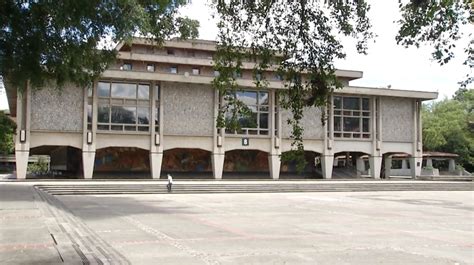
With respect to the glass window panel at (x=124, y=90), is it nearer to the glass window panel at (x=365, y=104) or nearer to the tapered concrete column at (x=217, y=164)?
the tapered concrete column at (x=217, y=164)

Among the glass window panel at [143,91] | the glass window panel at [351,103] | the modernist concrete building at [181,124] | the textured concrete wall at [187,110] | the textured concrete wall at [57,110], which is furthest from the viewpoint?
the glass window panel at [351,103]

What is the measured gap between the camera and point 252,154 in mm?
49250

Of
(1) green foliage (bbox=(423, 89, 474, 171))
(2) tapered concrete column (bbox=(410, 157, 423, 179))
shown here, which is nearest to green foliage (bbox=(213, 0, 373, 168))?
(2) tapered concrete column (bbox=(410, 157, 423, 179))

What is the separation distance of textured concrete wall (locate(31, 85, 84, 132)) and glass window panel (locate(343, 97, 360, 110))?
22.8 metres

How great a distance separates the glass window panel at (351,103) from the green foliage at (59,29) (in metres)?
34.9

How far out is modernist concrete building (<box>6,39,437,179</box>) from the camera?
3891 cm

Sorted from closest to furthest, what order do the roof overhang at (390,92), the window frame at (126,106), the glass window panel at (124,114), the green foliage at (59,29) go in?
the green foliage at (59,29) < the window frame at (126,106) < the glass window panel at (124,114) < the roof overhang at (390,92)

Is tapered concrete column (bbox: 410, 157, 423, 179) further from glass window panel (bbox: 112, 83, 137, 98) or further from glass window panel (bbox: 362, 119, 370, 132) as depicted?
glass window panel (bbox: 112, 83, 137, 98)

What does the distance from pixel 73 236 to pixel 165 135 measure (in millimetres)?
31415

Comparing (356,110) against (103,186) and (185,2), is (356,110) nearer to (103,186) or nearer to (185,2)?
(103,186)

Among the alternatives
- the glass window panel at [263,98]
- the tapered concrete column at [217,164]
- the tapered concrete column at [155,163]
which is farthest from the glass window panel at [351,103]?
the tapered concrete column at [155,163]

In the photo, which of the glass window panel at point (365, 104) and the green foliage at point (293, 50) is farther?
the glass window panel at point (365, 104)

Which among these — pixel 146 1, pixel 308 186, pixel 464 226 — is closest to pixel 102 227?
pixel 146 1

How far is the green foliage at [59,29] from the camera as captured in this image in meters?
8.40
